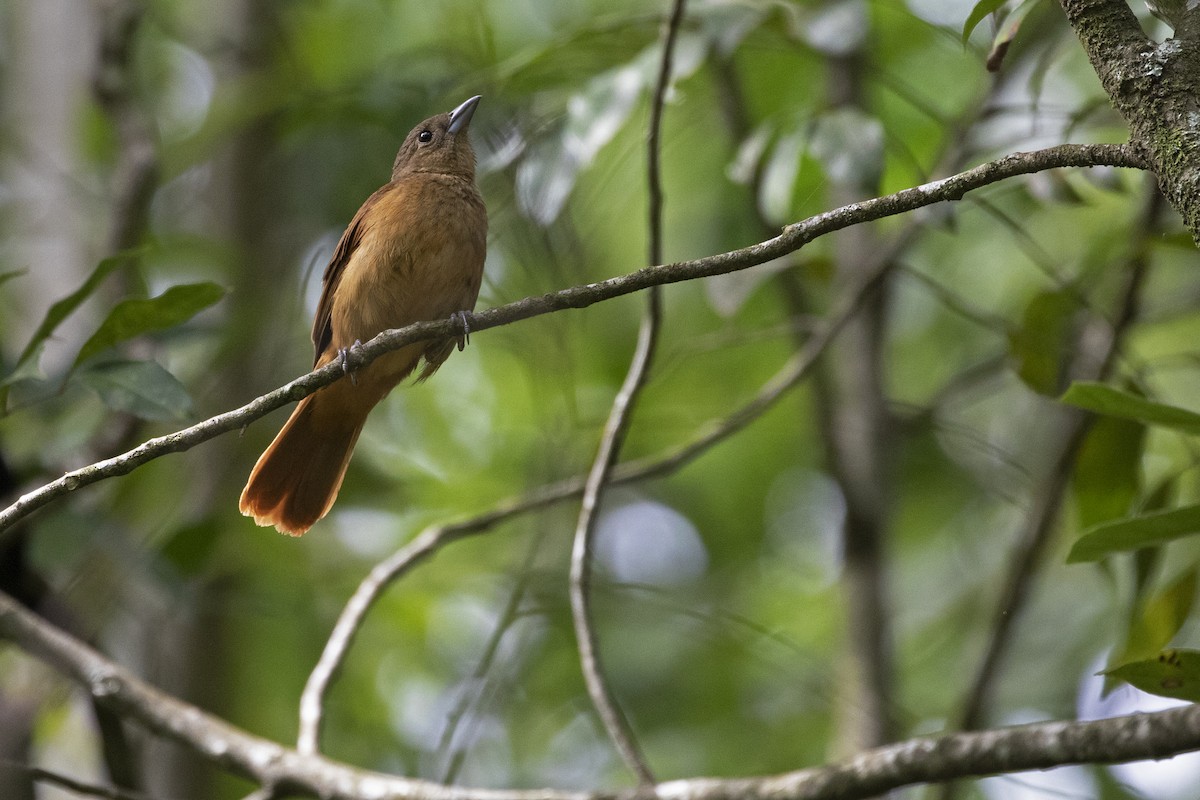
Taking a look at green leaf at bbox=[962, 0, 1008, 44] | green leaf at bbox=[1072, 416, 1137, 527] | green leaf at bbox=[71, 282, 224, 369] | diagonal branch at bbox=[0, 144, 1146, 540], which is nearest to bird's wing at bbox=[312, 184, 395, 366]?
green leaf at bbox=[71, 282, 224, 369]

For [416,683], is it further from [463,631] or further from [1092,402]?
[1092,402]

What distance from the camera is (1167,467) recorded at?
5.96 m

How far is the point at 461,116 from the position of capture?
13.1ft

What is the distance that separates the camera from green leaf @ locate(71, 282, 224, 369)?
2760 mm

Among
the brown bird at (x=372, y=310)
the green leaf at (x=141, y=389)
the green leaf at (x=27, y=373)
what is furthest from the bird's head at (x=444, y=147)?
the green leaf at (x=27, y=373)

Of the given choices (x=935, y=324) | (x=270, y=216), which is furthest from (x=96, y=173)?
(x=935, y=324)

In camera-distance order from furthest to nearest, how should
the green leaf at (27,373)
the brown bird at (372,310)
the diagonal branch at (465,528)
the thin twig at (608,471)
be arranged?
the brown bird at (372,310) → the diagonal branch at (465,528) → the thin twig at (608,471) → the green leaf at (27,373)

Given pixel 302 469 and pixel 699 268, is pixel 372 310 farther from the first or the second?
pixel 699 268

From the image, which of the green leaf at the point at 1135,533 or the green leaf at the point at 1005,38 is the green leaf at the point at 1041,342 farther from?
the green leaf at the point at 1005,38

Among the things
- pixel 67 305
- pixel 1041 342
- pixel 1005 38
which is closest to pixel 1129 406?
pixel 1005 38

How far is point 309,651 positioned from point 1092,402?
4.09m

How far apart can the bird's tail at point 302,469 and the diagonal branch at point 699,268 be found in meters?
1.28

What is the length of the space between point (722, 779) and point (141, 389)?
1532 millimetres

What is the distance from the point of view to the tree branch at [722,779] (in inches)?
74.2
